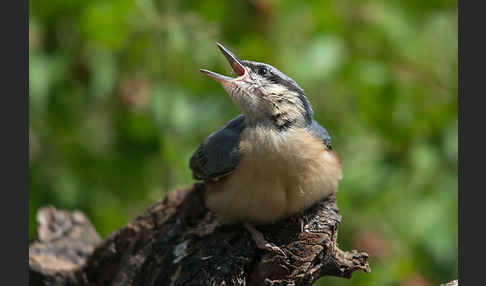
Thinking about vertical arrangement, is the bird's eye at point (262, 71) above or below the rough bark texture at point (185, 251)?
above

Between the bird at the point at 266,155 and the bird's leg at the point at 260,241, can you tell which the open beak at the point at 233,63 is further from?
the bird's leg at the point at 260,241

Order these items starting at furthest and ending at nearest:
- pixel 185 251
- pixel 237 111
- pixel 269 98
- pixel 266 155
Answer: pixel 237 111
pixel 185 251
pixel 269 98
pixel 266 155

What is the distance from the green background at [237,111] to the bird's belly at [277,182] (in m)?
1.40

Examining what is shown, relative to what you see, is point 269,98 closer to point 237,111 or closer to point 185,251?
point 185,251

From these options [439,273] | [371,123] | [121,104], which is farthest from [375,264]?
[121,104]

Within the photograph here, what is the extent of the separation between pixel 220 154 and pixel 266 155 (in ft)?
1.03

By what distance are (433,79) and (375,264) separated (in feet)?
6.24

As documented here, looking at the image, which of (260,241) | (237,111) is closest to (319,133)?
(260,241)

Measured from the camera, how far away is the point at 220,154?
4.01 m

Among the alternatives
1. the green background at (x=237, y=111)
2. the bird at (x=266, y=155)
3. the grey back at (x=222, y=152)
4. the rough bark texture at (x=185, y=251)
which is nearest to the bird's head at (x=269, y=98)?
the bird at (x=266, y=155)

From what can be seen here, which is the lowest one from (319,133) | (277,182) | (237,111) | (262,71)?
(277,182)

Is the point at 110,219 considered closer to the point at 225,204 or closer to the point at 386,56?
the point at 225,204

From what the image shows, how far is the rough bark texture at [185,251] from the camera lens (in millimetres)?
3807

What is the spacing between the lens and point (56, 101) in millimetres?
6008
